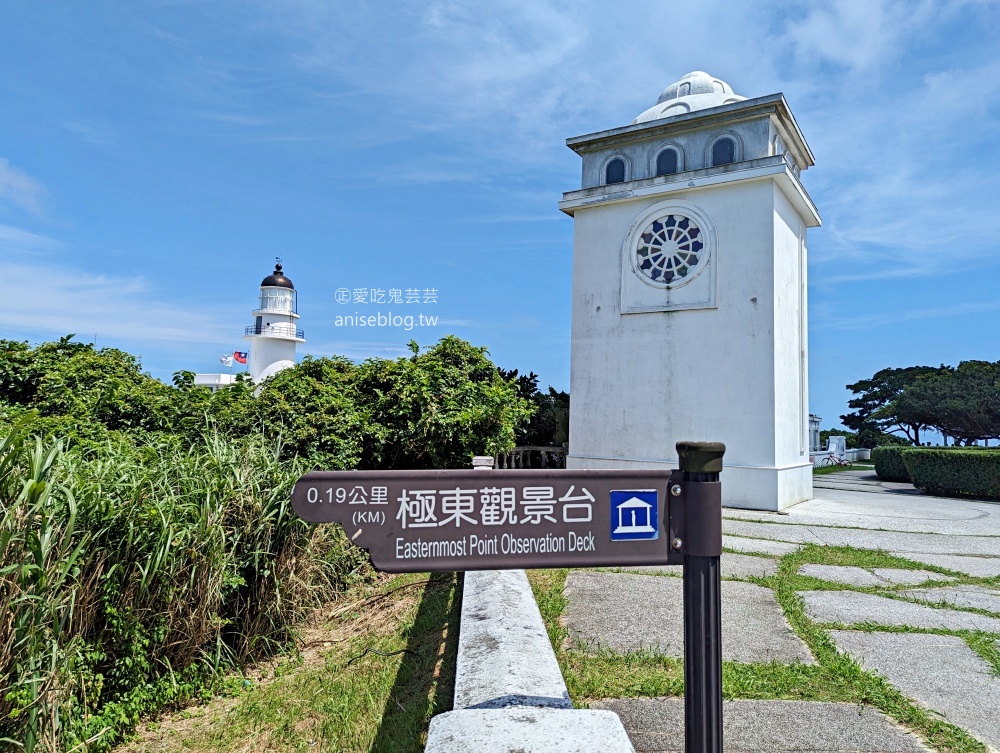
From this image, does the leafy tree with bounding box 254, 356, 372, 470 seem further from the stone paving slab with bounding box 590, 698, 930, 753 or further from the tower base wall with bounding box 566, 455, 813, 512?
the tower base wall with bounding box 566, 455, 813, 512

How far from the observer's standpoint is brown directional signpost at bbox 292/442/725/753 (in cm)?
167

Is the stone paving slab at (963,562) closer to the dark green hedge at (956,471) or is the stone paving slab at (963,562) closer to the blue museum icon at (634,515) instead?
the blue museum icon at (634,515)

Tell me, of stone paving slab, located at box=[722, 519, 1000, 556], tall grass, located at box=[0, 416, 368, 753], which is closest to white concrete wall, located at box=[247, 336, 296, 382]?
stone paving slab, located at box=[722, 519, 1000, 556]

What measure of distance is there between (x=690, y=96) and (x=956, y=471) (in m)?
9.48

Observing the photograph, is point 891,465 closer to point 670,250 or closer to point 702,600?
point 670,250

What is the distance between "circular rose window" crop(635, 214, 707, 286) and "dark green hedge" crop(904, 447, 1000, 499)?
758 cm

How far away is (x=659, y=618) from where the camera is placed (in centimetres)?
407

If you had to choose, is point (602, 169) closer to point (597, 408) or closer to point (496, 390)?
point (597, 408)

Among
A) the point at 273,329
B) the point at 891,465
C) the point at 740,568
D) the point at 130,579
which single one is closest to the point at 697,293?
the point at 740,568

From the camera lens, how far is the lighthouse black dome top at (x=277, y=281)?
108ft

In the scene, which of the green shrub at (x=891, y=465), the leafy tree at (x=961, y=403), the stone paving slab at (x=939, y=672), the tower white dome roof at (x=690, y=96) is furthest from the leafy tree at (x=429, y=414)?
the leafy tree at (x=961, y=403)

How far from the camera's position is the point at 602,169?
12.1 meters

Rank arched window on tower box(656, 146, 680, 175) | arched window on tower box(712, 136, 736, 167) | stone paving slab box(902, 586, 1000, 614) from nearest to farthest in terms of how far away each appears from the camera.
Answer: stone paving slab box(902, 586, 1000, 614)
arched window on tower box(712, 136, 736, 167)
arched window on tower box(656, 146, 680, 175)

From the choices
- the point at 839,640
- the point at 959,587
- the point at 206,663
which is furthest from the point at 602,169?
the point at 206,663
